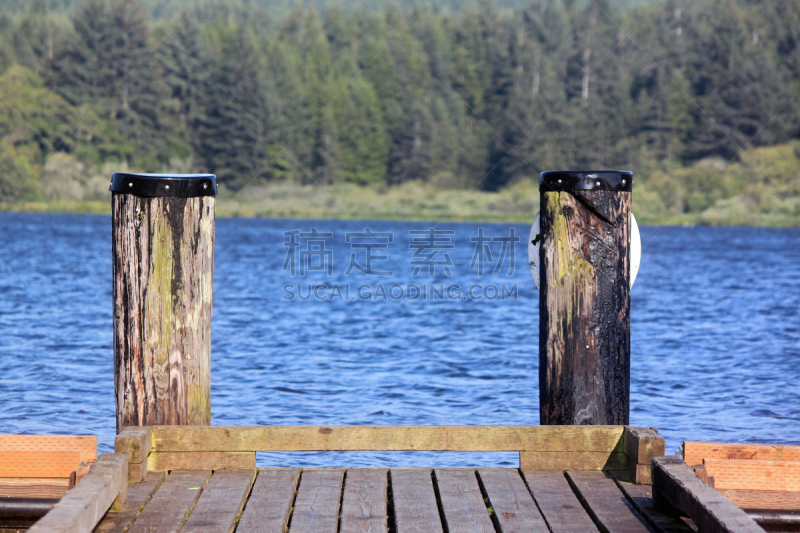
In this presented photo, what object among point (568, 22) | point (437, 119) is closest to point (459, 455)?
point (437, 119)

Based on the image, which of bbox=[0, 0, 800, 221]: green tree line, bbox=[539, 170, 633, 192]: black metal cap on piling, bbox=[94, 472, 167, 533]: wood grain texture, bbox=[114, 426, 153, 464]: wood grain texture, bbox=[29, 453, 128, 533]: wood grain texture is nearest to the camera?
bbox=[29, 453, 128, 533]: wood grain texture

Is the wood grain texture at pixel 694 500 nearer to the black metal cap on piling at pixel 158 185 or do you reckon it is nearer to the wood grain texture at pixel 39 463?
the black metal cap on piling at pixel 158 185

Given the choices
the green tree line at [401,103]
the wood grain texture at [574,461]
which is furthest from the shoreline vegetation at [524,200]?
the wood grain texture at [574,461]

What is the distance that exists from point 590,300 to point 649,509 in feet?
3.91

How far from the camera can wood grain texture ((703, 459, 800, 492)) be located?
166 inches

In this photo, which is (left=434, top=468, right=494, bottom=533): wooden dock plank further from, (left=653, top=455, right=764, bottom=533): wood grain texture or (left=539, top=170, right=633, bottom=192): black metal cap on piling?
(left=539, top=170, right=633, bottom=192): black metal cap on piling

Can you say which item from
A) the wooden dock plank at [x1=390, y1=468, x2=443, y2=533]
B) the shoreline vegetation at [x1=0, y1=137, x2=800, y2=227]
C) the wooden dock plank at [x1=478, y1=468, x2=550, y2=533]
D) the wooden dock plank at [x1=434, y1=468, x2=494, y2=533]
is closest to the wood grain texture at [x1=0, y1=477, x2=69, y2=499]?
the wooden dock plank at [x1=390, y1=468, x2=443, y2=533]

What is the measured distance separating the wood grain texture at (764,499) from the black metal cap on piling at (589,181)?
5.39 feet

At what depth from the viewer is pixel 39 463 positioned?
425 cm

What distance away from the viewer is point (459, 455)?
25.6ft

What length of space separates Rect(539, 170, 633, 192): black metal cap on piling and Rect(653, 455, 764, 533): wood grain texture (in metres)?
1.44

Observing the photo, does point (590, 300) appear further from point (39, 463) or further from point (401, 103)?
point (401, 103)

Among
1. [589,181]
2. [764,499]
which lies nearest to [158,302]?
[589,181]

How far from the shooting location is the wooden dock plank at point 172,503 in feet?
11.7
